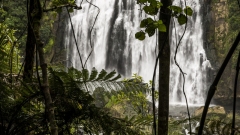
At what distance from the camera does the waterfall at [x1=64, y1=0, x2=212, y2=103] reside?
13180 millimetres

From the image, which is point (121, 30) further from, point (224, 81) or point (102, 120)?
point (102, 120)

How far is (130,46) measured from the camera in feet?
46.4

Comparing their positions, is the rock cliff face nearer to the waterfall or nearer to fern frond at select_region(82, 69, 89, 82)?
the waterfall

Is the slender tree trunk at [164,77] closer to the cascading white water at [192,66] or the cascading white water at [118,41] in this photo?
the cascading white water at [192,66]

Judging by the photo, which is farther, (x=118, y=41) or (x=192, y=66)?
(x=118, y=41)

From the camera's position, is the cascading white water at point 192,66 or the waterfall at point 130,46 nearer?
the cascading white water at point 192,66

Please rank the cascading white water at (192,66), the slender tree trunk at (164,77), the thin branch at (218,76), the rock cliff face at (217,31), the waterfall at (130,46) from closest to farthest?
the thin branch at (218,76)
the slender tree trunk at (164,77)
the cascading white water at (192,66)
the rock cliff face at (217,31)
the waterfall at (130,46)

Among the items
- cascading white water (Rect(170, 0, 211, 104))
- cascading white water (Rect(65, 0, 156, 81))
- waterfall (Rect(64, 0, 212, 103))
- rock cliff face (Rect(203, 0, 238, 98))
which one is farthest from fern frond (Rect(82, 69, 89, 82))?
cascading white water (Rect(65, 0, 156, 81))

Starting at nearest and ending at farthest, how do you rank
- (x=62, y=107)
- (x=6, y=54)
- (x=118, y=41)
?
(x=62, y=107), (x=6, y=54), (x=118, y=41)

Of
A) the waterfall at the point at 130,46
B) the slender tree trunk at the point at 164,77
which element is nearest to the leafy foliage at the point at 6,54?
the slender tree trunk at the point at 164,77

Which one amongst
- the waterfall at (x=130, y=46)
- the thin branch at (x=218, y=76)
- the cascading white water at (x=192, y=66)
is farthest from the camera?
the waterfall at (x=130, y=46)

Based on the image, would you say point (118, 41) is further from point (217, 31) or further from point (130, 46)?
point (217, 31)

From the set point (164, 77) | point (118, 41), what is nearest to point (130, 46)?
point (118, 41)

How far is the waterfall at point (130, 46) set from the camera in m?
13.2
